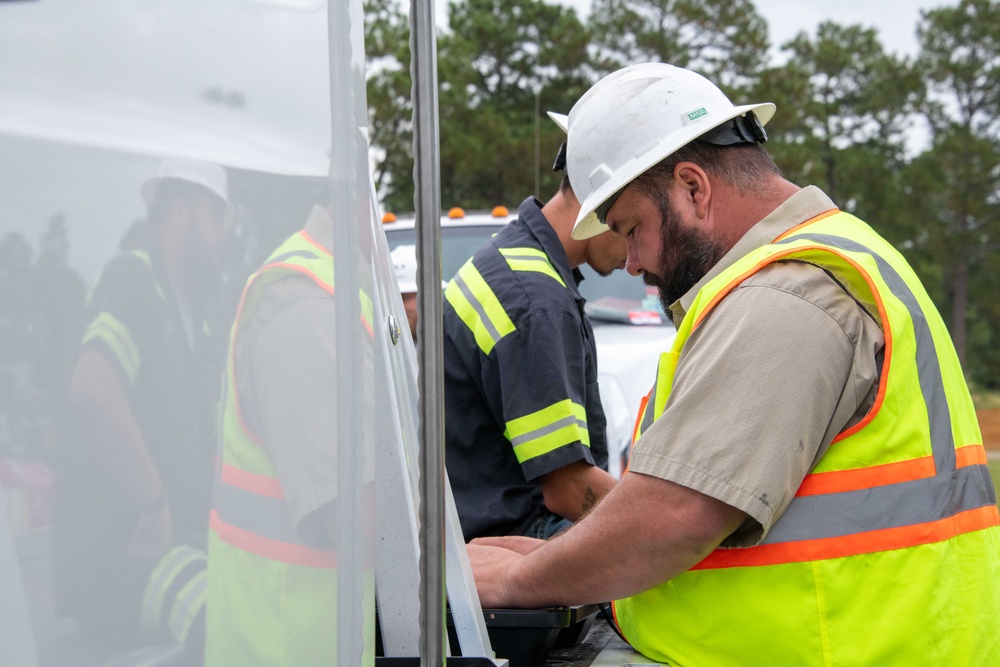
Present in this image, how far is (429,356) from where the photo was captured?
1.10 meters

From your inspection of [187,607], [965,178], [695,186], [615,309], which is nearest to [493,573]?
[695,186]

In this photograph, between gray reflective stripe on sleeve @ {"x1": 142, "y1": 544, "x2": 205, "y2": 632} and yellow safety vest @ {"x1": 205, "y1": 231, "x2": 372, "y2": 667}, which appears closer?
gray reflective stripe on sleeve @ {"x1": 142, "y1": 544, "x2": 205, "y2": 632}

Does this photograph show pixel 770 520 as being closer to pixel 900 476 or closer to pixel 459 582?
pixel 900 476

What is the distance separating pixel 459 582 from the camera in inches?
62.7

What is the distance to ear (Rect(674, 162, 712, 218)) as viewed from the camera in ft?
6.89

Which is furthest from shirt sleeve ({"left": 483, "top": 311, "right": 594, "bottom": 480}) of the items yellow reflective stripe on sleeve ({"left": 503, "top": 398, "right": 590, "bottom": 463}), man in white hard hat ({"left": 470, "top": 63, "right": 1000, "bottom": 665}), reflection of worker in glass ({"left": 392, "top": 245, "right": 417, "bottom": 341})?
reflection of worker in glass ({"left": 392, "top": 245, "right": 417, "bottom": 341})

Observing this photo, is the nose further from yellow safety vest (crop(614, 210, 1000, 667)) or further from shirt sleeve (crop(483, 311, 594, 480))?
yellow safety vest (crop(614, 210, 1000, 667))

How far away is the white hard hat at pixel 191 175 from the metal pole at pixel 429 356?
0.19 m

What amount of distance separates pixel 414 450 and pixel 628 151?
972 millimetres

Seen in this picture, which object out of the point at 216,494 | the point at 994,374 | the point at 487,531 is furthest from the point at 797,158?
the point at 216,494

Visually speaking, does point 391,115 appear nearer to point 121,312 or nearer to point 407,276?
point 407,276

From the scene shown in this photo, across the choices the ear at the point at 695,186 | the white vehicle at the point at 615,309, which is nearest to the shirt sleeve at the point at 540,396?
the ear at the point at 695,186

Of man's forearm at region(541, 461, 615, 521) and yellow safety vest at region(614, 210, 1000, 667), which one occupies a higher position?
yellow safety vest at region(614, 210, 1000, 667)

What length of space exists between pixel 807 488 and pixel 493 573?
633 mm
